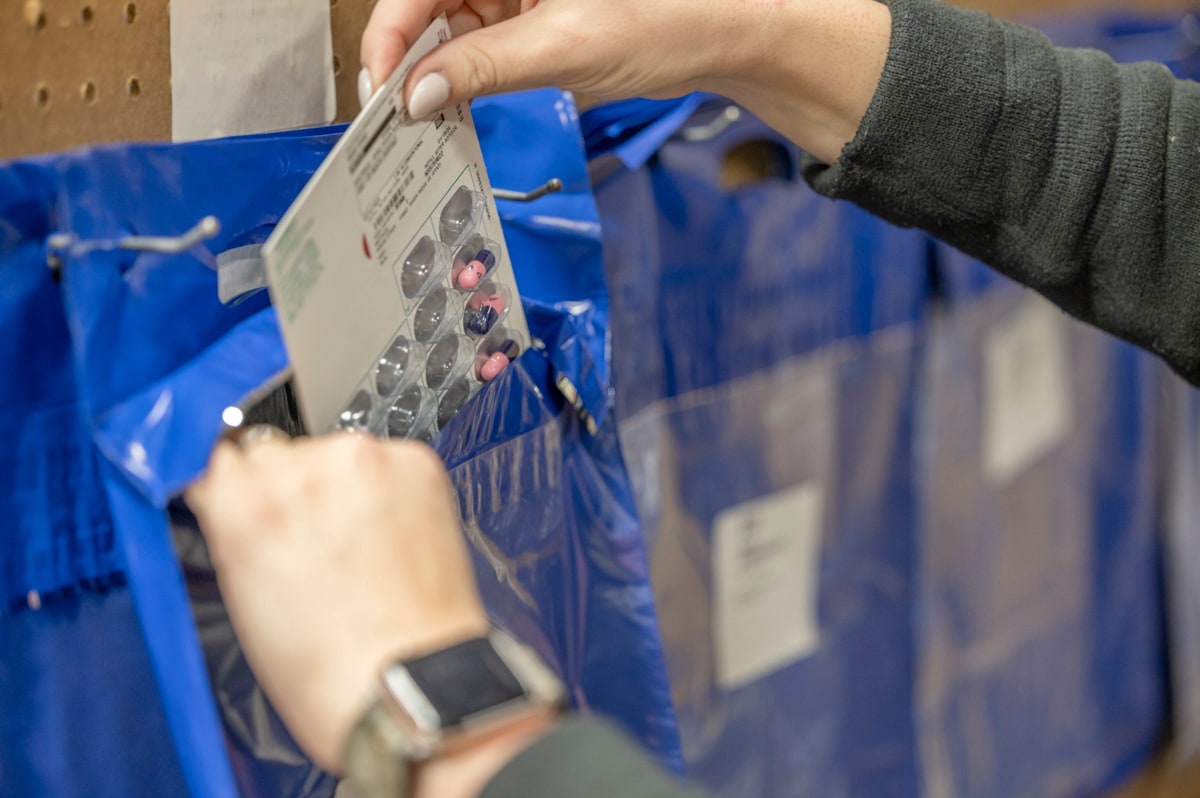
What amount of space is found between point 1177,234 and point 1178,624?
1164mm

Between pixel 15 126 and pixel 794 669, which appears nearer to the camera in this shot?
pixel 15 126

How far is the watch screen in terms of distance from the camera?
36cm

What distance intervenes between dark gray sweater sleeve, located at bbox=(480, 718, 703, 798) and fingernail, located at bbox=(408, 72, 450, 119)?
0.93ft

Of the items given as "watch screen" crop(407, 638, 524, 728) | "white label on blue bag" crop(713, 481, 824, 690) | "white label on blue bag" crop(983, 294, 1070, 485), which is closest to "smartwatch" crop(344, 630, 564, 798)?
"watch screen" crop(407, 638, 524, 728)

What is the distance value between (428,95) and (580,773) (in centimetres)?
31

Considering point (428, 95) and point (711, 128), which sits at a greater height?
point (428, 95)

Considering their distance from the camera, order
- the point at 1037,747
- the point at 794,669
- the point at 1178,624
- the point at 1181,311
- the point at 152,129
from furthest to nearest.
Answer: the point at 1178,624 → the point at 1037,747 → the point at 794,669 → the point at 1181,311 → the point at 152,129

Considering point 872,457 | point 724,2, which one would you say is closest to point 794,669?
point 872,457

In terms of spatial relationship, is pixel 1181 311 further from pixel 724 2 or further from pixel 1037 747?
pixel 1037 747

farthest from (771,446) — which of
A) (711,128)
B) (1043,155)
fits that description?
(1043,155)

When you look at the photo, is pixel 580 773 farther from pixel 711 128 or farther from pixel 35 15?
pixel 711 128

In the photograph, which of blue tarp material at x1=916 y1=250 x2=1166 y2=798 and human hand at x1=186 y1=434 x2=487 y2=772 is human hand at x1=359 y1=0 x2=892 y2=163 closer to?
human hand at x1=186 y1=434 x2=487 y2=772

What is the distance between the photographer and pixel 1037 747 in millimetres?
1492

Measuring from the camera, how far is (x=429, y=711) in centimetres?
36
